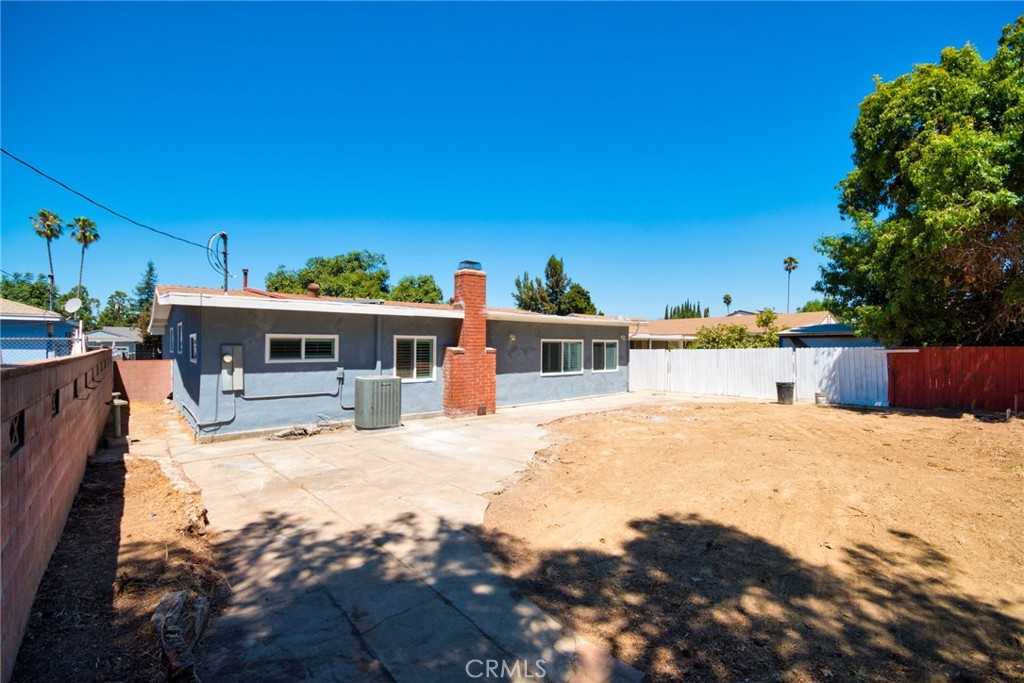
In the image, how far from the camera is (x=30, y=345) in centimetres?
2014

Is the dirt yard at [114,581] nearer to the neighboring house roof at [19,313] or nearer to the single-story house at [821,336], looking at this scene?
the neighboring house roof at [19,313]

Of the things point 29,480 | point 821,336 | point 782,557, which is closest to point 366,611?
point 29,480

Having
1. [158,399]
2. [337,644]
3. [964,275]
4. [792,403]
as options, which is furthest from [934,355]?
[158,399]

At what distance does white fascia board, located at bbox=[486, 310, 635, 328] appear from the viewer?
14.0m

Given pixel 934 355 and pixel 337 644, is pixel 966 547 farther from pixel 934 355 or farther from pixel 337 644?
pixel 934 355

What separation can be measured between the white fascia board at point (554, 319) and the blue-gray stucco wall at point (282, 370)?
7.34ft

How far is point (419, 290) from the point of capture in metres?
46.8

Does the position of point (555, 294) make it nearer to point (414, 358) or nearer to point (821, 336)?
point (821, 336)

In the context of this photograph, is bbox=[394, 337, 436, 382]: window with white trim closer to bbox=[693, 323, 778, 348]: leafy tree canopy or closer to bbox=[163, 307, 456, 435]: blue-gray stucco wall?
bbox=[163, 307, 456, 435]: blue-gray stucco wall

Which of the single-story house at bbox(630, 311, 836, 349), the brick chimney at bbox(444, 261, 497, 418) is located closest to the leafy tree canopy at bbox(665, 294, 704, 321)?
the single-story house at bbox(630, 311, 836, 349)

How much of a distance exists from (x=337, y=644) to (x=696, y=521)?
12.2 feet

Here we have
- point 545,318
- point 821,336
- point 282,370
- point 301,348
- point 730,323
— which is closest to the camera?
point 282,370

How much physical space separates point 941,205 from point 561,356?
10.4m

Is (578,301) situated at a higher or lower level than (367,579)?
higher
